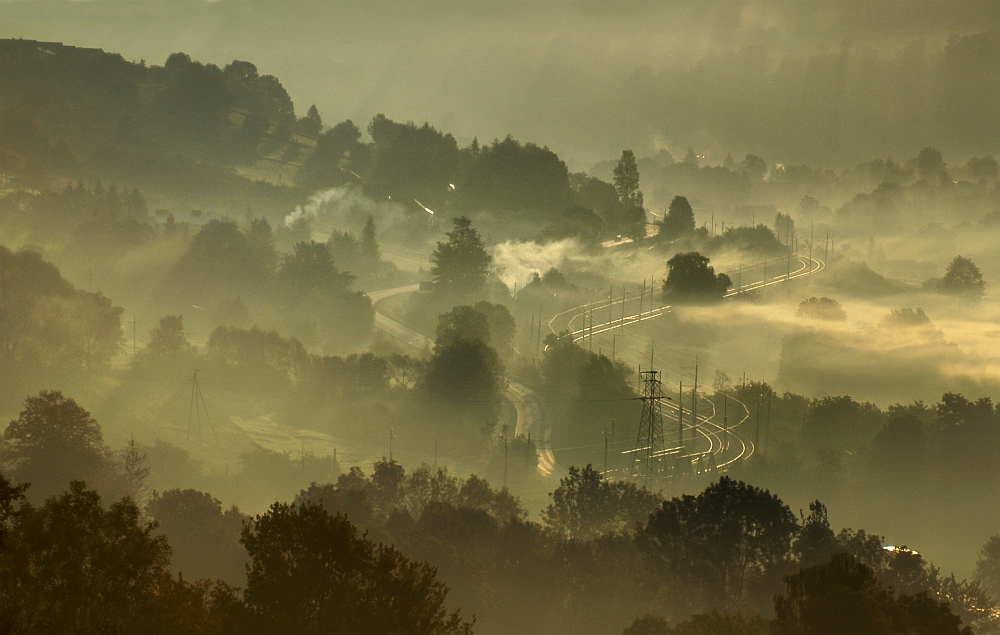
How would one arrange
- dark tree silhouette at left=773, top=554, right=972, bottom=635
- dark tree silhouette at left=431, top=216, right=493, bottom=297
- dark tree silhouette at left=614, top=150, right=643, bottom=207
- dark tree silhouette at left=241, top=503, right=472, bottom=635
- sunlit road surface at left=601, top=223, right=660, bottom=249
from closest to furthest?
dark tree silhouette at left=241, top=503, right=472, bottom=635
dark tree silhouette at left=773, top=554, right=972, bottom=635
dark tree silhouette at left=431, top=216, right=493, bottom=297
sunlit road surface at left=601, top=223, right=660, bottom=249
dark tree silhouette at left=614, top=150, right=643, bottom=207

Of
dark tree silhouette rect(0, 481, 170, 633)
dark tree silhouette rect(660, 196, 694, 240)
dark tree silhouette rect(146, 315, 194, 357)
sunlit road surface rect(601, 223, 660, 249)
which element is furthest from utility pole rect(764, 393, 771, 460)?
dark tree silhouette rect(0, 481, 170, 633)

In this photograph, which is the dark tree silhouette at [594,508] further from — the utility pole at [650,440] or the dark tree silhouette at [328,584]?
the dark tree silhouette at [328,584]

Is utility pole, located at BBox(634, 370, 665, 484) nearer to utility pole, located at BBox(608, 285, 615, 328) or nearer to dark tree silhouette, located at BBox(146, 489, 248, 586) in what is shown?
dark tree silhouette, located at BBox(146, 489, 248, 586)

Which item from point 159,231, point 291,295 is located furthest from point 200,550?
point 159,231

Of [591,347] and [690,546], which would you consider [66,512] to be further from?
[591,347]

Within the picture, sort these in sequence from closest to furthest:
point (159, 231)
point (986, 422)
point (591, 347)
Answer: point (986, 422), point (591, 347), point (159, 231)

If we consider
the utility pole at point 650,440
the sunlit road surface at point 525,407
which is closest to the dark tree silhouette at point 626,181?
the sunlit road surface at point 525,407
